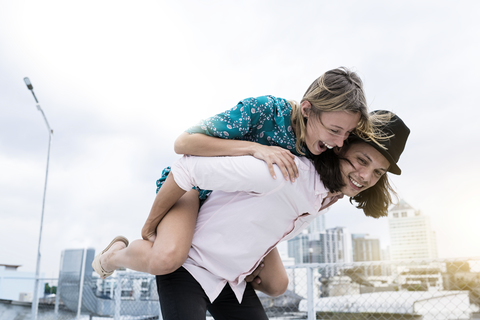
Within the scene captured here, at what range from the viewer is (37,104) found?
9.49 meters

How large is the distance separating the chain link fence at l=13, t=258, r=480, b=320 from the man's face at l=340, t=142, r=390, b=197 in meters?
1.53

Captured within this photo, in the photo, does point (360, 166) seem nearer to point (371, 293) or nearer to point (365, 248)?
point (371, 293)

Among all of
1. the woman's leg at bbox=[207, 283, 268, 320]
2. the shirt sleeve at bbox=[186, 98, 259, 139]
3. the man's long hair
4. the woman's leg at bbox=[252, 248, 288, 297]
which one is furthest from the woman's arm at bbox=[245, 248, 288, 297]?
the shirt sleeve at bbox=[186, 98, 259, 139]

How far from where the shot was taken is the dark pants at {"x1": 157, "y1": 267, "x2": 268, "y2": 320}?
5.07 ft

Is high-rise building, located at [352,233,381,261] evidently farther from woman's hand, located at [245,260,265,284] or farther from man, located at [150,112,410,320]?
man, located at [150,112,410,320]

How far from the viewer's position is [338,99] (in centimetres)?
155

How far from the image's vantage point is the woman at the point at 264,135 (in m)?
1.55

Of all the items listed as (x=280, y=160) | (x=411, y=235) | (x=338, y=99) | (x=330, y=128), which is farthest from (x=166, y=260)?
(x=411, y=235)

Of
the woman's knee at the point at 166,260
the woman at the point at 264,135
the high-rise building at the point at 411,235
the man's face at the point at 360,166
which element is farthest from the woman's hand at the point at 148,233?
the high-rise building at the point at 411,235

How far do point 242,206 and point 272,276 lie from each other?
0.59 metres

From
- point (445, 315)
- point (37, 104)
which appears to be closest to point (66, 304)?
point (37, 104)

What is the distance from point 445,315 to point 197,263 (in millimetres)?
2696

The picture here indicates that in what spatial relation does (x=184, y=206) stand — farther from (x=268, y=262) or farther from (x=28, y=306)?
(x=28, y=306)

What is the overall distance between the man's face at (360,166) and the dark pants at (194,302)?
29.5 inches
